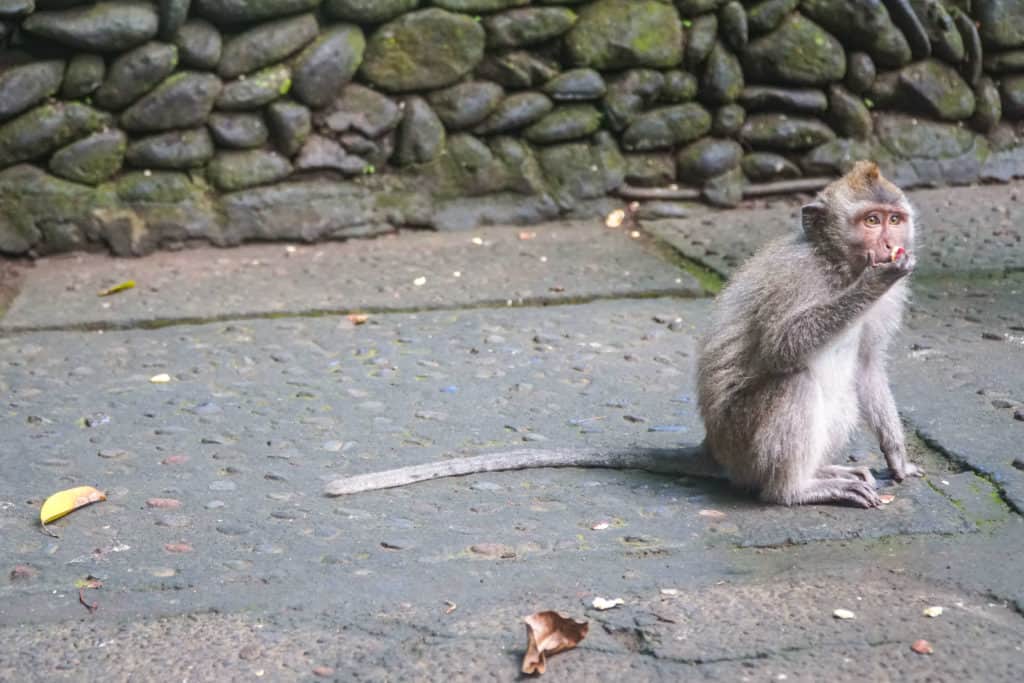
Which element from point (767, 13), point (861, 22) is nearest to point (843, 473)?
point (767, 13)

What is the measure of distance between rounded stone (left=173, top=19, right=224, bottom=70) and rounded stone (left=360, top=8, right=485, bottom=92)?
28.6 inches

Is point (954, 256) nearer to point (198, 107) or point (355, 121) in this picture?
point (355, 121)

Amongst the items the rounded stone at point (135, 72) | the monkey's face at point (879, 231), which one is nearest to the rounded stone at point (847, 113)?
the rounded stone at point (135, 72)

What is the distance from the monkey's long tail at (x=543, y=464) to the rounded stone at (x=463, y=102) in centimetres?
320

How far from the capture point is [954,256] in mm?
6012

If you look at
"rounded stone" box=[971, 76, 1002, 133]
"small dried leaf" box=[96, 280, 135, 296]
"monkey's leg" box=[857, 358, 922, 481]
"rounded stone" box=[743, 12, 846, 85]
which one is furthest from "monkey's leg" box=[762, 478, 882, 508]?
"rounded stone" box=[971, 76, 1002, 133]

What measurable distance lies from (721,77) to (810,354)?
3845 millimetres

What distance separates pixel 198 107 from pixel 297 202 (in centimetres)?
64

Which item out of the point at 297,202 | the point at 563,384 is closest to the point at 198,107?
the point at 297,202

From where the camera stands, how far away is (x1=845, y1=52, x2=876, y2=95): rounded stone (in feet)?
23.1

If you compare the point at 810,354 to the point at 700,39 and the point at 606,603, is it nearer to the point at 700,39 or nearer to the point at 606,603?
the point at 606,603

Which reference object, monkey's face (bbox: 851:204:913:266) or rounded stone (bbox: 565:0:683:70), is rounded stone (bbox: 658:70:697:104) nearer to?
rounded stone (bbox: 565:0:683:70)

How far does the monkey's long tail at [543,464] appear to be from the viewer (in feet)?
12.1

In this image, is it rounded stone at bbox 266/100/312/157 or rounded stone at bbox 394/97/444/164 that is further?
rounded stone at bbox 394/97/444/164
